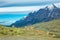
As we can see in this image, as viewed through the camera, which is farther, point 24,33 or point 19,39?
point 24,33

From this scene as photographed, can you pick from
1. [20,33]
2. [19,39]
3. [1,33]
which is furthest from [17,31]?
[19,39]

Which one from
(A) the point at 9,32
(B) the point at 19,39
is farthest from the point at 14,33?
(B) the point at 19,39

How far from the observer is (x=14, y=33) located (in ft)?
114

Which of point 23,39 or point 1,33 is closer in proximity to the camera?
point 23,39

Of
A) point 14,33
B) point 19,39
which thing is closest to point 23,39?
point 19,39

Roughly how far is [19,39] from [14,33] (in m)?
7.58

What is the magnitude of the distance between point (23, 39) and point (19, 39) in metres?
0.51

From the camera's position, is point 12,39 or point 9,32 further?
point 9,32

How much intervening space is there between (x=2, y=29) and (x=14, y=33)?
259 centimetres

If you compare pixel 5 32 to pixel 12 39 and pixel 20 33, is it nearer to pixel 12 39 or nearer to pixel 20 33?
pixel 20 33

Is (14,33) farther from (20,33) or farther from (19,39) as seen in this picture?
(19,39)

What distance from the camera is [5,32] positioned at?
3438cm

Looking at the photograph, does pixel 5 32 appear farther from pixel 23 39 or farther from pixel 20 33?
pixel 23 39

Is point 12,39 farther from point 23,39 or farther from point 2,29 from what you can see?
point 2,29
